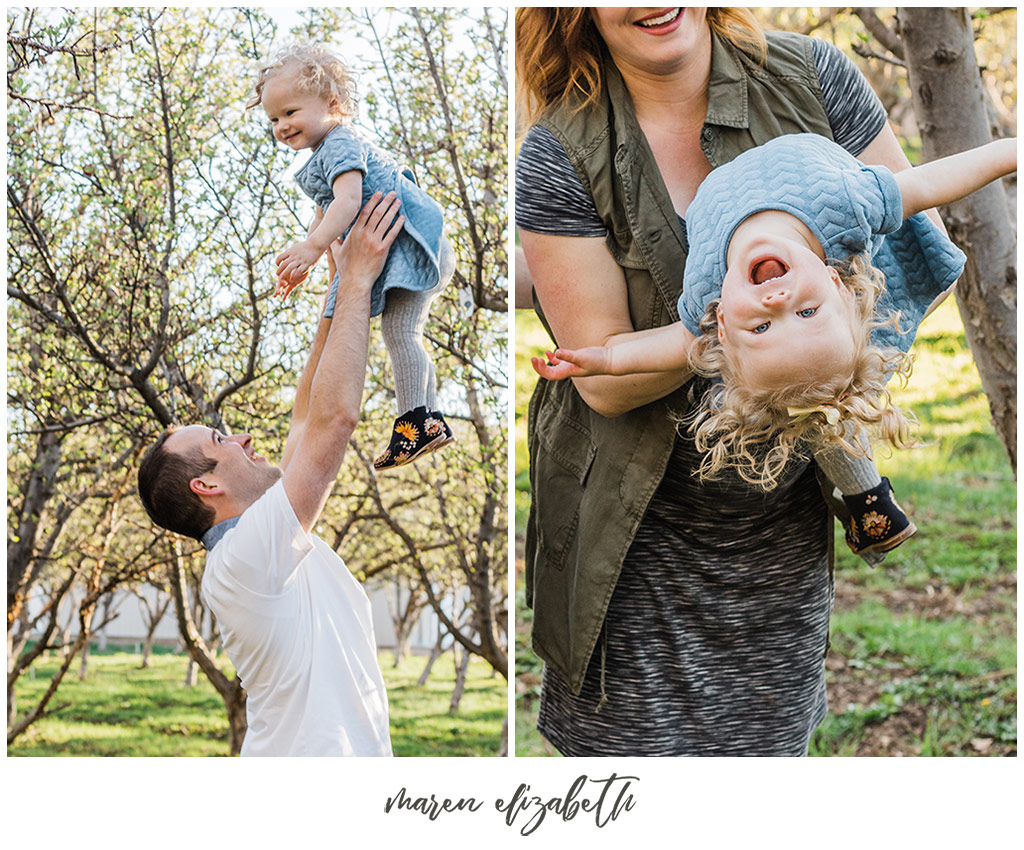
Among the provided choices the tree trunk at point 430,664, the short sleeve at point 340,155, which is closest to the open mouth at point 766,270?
the short sleeve at point 340,155

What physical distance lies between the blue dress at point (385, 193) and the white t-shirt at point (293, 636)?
1.30ft

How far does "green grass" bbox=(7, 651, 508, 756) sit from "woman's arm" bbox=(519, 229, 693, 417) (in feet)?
4.45

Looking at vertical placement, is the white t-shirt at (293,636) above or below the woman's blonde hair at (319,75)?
below

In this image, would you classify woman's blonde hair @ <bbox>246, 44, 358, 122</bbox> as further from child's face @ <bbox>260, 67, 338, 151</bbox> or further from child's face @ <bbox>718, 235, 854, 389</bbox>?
child's face @ <bbox>718, 235, 854, 389</bbox>

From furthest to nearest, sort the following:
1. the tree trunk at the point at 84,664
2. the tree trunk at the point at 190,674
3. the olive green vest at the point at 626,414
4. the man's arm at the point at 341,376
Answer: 1. the tree trunk at the point at 190,674
2. the tree trunk at the point at 84,664
3. the man's arm at the point at 341,376
4. the olive green vest at the point at 626,414

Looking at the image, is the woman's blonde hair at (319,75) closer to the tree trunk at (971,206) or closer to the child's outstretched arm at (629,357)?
the child's outstretched arm at (629,357)

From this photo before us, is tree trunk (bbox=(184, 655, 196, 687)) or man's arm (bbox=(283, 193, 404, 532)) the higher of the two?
man's arm (bbox=(283, 193, 404, 532))

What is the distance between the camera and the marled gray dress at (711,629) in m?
1.57

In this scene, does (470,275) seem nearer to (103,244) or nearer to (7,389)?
(103,244)

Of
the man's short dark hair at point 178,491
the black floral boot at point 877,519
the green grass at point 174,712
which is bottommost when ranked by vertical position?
the green grass at point 174,712

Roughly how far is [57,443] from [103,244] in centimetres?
53

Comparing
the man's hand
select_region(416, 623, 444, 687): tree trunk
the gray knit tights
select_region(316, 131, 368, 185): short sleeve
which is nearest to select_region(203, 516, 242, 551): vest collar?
the gray knit tights

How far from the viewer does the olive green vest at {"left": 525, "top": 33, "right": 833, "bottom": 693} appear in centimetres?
137
